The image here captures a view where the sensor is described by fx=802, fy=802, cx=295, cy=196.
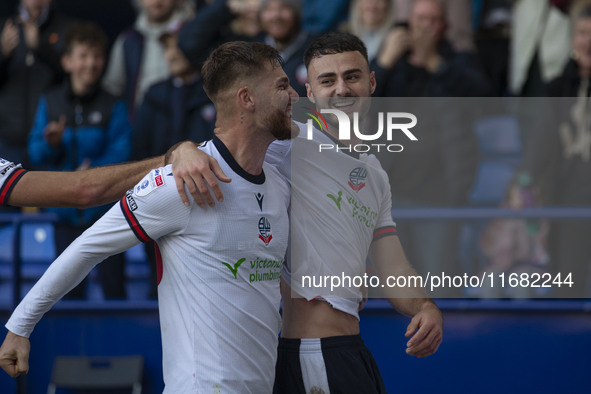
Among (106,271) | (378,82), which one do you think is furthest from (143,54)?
(378,82)

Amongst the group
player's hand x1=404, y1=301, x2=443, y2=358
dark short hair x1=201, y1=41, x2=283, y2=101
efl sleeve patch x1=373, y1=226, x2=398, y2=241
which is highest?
dark short hair x1=201, y1=41, x2=283, y2=101

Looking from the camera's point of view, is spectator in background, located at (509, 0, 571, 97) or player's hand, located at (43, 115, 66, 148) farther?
spectator in background, located at (509, 0, 571, 97)

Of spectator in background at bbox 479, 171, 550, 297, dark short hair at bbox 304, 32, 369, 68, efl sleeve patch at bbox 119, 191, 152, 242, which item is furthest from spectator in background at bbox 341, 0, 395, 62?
efl sleeve patch at bbox 119, 191, 152, 242

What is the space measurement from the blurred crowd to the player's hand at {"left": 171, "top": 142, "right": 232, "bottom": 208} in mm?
1835

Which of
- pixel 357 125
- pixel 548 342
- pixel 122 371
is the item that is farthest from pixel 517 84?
pixel 122 371

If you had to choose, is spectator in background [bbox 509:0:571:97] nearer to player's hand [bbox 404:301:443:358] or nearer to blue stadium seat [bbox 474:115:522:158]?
blue stadium seat [bbox 474:115:522:158]

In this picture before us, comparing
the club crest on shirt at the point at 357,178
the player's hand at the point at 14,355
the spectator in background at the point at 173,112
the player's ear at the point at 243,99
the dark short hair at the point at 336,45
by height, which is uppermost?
the spectator in background at the point at 173,112

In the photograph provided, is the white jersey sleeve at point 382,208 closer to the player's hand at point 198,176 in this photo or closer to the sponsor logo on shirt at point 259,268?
A: the sponsor logo on shirt at point 259,268

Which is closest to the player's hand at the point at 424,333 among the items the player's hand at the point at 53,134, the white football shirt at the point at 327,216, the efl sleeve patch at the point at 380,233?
the white football shirt at the point at 327,216

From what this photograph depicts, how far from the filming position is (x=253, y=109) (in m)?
3.09

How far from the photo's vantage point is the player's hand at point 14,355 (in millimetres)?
2809

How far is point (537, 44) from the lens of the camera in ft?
20.1

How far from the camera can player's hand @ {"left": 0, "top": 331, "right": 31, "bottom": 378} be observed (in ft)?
9.21

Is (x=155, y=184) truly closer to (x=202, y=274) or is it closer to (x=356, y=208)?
(x=202, y=274)
